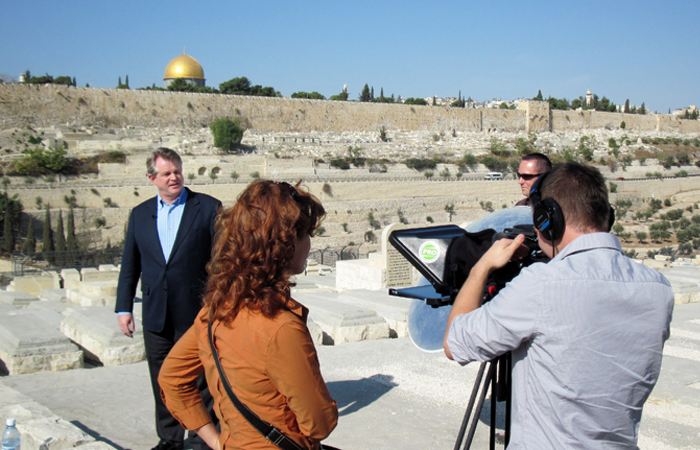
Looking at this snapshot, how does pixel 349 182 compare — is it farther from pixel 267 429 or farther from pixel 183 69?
pixel 267 429

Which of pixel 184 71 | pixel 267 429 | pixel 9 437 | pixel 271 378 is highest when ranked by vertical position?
pixel 184 71

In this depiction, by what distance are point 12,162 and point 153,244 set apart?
36.8m

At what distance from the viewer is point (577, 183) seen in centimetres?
134

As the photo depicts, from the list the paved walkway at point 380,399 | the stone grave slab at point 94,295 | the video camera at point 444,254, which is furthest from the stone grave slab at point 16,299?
the video camera at point 444,254

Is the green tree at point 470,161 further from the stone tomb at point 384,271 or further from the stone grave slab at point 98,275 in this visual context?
the stone grave slab at point 98,275

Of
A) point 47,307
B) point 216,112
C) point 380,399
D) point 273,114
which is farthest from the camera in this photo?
point 273,114

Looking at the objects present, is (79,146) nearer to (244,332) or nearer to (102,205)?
(102,205)

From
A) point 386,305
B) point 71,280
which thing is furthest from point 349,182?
point 386,305

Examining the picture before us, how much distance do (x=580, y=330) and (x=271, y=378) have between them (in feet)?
2.25

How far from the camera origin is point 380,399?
11.3 ft

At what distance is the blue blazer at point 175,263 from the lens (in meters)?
2.62

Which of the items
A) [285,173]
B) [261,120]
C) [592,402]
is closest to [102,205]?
[285,173]

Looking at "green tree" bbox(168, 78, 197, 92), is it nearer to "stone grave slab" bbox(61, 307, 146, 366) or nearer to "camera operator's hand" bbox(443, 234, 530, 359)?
"stone grave slab" bbox(61, 307, 146, 366)

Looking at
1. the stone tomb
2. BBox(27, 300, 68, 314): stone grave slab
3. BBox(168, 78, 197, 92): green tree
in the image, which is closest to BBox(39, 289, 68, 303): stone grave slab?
BBox(27, 300, 68, 314): stone grave slab
